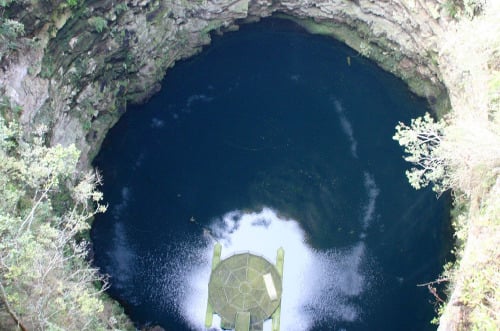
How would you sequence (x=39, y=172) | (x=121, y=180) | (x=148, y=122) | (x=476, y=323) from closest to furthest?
(x=476, y=323) < (x=39, y=172) < (x=121, y=180) < (x=148, y=122)

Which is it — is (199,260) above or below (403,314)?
above

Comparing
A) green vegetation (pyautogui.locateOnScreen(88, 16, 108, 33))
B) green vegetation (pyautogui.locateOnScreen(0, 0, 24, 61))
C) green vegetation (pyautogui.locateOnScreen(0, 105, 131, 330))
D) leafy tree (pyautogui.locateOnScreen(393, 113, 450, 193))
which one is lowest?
green vegetation (pyautogui.locateOnScreen(0, 105, 131, 330))

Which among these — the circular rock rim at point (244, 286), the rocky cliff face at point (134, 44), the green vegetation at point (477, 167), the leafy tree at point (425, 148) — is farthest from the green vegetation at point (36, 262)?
the leafy tree at point (425, 148)

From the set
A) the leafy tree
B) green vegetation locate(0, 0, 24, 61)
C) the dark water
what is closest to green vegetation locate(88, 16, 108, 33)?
green vegetation locate(0, 0, 24, 61)

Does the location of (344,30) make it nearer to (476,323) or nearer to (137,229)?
(137,229)

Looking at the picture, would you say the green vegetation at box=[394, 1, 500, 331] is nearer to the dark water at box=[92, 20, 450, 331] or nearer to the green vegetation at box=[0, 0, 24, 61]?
the dark water at box=[92, 20, 450, 331]

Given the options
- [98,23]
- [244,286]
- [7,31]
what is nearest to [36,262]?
[7,31]

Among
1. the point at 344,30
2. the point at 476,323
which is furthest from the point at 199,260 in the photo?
the point at 344,30

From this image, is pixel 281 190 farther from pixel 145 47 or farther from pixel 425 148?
pixel 145 47
